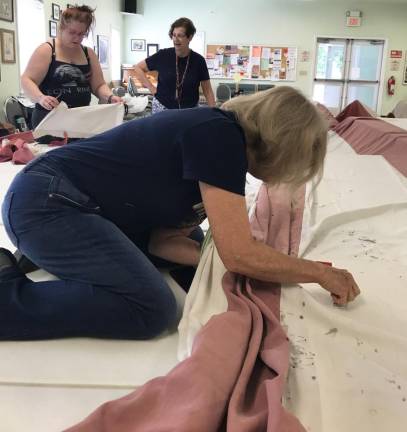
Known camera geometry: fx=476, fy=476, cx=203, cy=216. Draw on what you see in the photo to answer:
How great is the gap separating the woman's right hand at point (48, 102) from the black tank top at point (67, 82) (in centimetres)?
8

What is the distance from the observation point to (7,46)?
4508 millimetres

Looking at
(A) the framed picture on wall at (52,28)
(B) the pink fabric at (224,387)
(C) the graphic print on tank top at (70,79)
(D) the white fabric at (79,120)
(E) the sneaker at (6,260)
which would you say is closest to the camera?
(B) the pink fabric at (224,387)

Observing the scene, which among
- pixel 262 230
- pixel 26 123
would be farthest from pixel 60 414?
pixel 26 123

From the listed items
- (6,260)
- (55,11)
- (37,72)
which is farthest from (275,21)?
(6,260)

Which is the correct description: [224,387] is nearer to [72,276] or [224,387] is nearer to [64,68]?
[72,276]

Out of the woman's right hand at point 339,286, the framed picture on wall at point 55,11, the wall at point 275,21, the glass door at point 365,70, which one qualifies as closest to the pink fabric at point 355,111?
the woman's right hand at point 339,286

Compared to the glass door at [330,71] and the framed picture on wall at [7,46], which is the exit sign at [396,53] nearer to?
the glass door at [330,71]

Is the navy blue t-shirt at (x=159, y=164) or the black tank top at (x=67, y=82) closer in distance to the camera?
the navy blue t-shirt at (x=159, y=164)

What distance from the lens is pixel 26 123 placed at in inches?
176

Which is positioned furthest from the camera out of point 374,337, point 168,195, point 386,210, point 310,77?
point 310,77

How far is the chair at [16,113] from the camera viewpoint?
14.4 feet

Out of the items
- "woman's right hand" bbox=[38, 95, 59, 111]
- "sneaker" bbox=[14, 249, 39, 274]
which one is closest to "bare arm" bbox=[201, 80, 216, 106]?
"woman's right hand" bbox=[38, 95, 59, 111]

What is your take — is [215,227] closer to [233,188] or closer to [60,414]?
[233,188]

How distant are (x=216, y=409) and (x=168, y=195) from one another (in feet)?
1.91
